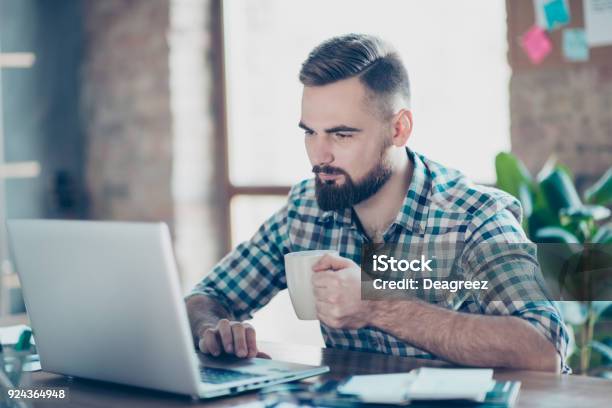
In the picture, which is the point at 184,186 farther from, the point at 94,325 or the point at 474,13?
the point at 94,325

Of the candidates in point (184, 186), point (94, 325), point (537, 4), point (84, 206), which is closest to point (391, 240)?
point (94, 325)

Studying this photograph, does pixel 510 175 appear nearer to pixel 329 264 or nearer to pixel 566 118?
pixel 566 118

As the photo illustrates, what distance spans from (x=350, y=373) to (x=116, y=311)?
15.8 inches

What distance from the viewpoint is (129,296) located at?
1.35 metres

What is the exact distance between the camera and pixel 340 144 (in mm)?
2004

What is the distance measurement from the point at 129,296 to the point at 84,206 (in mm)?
3151

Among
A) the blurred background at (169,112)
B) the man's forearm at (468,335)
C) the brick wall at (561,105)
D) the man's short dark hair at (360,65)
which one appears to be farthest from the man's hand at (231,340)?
the blurred background at (169,112)

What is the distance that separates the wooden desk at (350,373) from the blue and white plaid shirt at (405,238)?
0.28 ft

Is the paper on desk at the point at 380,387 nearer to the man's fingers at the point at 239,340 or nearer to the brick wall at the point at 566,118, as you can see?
the man's fingers at the point at 239,340

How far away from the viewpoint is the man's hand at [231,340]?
164 cm

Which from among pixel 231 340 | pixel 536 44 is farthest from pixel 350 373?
pixel 536 44

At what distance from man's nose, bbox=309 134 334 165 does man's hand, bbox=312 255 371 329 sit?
47 cm

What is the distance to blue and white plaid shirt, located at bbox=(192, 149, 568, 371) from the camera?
172 cm

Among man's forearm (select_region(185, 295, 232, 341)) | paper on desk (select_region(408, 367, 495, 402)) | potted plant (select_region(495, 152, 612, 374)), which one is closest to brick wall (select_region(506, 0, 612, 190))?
potted plant (select_region(495, 152, 612, 374))
